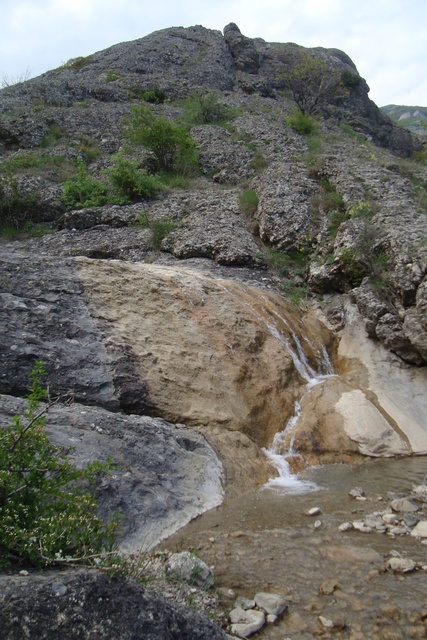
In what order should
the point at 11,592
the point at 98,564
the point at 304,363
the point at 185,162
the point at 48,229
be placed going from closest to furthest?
1. the point at 11,592
2. the point at 98,564
3. the point at 304,363
4. the point at 48,229
5. the point at 185,162

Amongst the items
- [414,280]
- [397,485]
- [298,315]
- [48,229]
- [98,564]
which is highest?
[48,229]

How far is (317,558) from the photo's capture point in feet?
14.3

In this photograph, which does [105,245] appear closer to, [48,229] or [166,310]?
[48,229]

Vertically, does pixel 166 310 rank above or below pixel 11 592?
above

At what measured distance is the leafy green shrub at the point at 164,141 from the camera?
18844 mm

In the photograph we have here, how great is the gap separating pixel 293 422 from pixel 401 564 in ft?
14.5

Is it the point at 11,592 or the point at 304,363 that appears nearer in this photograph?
the point at 11,592

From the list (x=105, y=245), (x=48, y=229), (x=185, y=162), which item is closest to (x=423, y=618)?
(x=105, y=245)

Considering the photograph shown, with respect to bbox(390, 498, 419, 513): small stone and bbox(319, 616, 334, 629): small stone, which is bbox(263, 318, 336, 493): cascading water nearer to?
bbox(390, 498, 419, 513): small stone

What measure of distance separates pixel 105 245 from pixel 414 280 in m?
8.63

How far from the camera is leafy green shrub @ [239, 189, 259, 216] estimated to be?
15.7 metres

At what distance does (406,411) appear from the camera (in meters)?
8.89

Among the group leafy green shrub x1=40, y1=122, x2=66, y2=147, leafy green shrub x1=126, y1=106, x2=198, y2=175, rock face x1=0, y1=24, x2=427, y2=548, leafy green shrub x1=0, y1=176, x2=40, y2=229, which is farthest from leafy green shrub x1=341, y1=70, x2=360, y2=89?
leafy green shrub x1=0, y1=176, x2=40, y2=229

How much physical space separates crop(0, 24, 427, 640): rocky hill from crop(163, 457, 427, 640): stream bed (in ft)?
1.99
